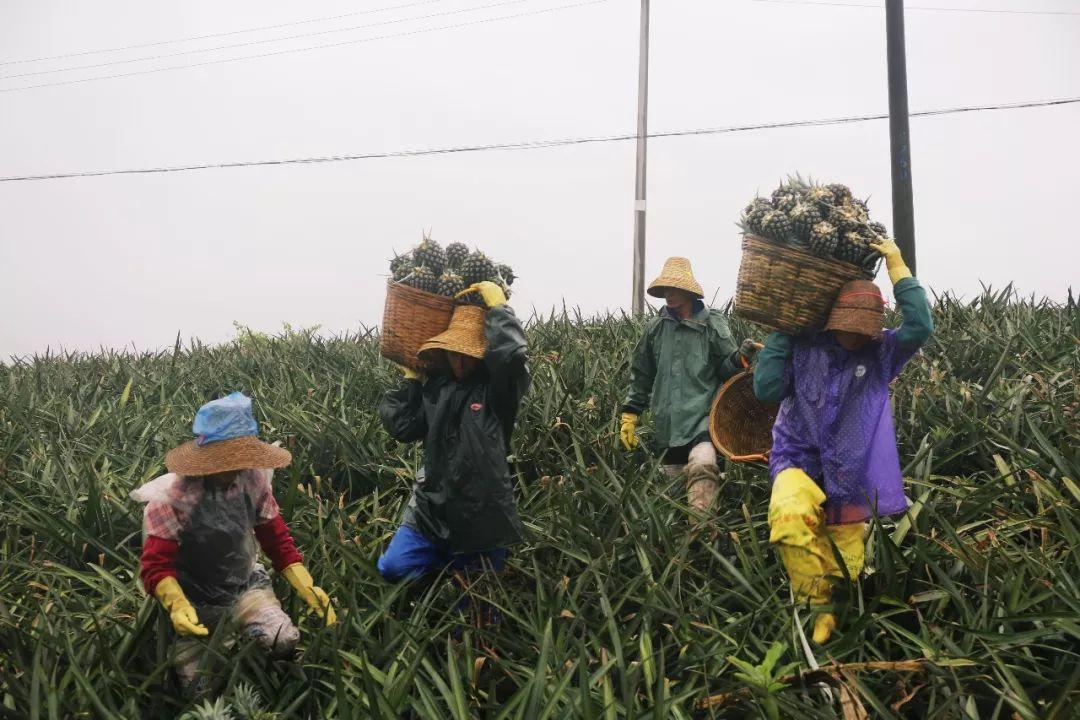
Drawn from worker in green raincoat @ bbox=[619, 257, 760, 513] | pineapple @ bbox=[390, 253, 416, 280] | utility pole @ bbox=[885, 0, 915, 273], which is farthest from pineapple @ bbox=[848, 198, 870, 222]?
utility pole @ bbox=[885, 0, 915, 273]

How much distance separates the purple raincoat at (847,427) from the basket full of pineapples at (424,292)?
133 cm

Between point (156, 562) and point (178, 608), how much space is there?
0.19 meters

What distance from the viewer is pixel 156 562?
320cm

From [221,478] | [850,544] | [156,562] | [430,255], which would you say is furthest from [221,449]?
[850,544]

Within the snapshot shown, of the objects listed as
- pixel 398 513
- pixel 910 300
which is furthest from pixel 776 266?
pixel 398 513

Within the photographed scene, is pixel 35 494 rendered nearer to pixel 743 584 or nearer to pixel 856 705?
pixel 743 584

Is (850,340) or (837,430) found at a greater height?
(850,340)

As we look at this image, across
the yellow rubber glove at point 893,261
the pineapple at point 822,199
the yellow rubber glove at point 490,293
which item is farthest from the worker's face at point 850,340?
the yellow rubber glove at point 490,293

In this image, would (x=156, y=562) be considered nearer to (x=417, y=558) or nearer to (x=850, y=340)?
(x=417, y=558)

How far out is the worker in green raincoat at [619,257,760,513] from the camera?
16.8ft

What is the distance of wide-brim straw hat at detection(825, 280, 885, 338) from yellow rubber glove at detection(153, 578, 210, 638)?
8.41 ft

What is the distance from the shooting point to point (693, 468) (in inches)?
195

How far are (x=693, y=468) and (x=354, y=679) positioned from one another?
2.23 meters

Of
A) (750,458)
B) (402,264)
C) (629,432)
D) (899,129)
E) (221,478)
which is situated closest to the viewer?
(221,478)
